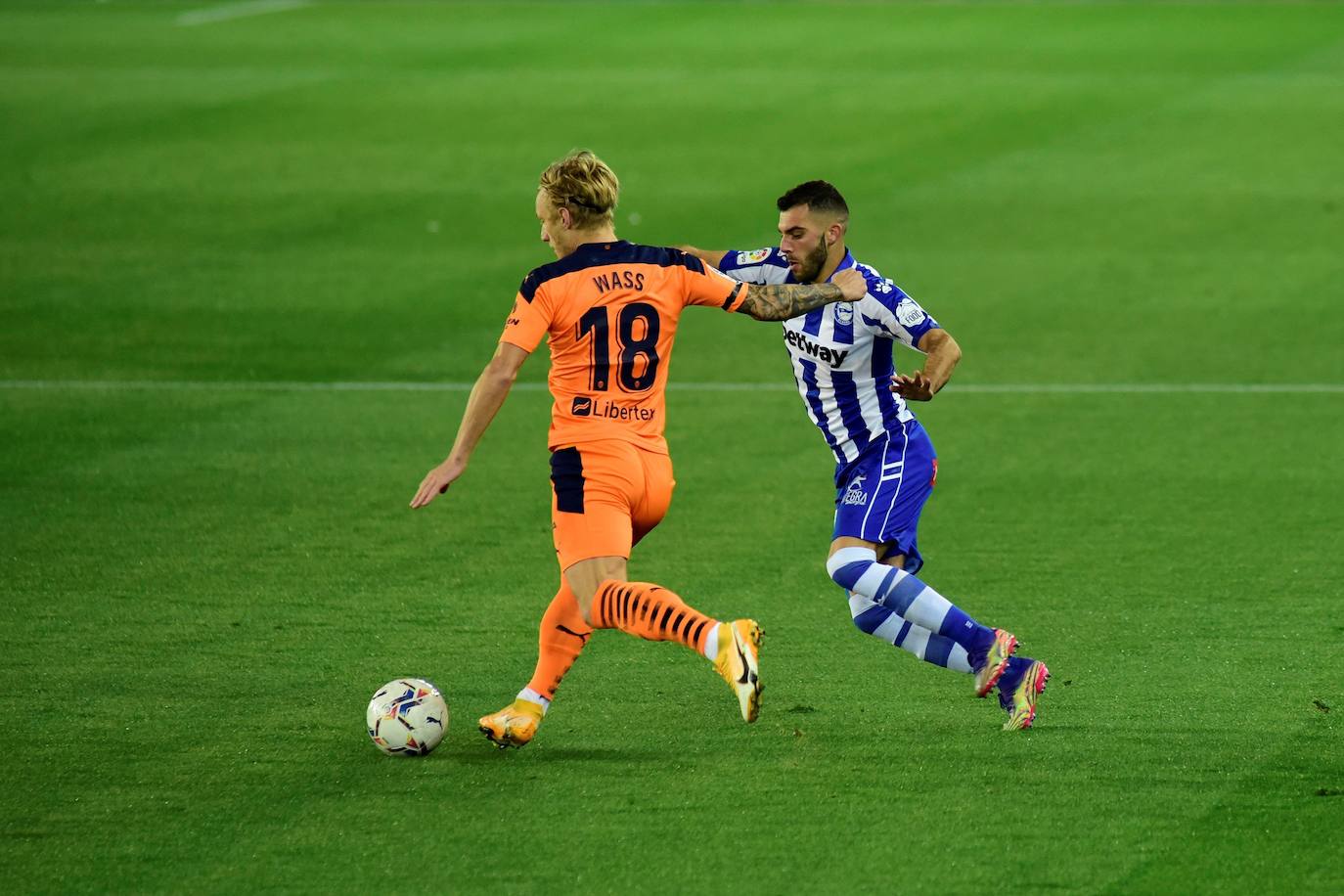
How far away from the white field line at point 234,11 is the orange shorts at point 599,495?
24.5m

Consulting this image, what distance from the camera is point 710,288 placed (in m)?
6.61

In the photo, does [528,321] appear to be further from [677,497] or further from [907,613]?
[677,497]

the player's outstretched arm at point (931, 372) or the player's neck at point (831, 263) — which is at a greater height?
the player's neck at point (831, 263)

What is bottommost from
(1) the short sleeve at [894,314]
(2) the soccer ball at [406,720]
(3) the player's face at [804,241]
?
(2) the soccer ball at [406,720]

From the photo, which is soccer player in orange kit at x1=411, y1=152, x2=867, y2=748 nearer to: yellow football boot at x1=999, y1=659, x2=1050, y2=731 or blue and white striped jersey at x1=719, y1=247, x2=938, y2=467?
blue and white striped jersey at x1=719, y1=247, x2=938, y2=467

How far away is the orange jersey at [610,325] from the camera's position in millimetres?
6391

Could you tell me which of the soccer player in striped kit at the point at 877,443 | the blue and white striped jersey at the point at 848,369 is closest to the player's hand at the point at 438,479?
the soccer player in striped kit at the point at 877,443

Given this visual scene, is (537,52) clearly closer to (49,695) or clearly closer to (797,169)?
(797,169)

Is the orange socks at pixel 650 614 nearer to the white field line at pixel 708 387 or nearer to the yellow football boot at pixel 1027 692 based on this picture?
the yellow football boot at pixel 1027 692

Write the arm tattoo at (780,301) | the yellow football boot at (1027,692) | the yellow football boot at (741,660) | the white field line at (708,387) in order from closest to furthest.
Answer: the yellow football boot at (741,660), the arm tattoo at (780,301), the yellow football boot at (1027,692), the white field line at (708,387)

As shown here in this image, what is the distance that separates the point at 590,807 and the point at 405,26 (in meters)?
24.1

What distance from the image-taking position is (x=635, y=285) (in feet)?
21.2

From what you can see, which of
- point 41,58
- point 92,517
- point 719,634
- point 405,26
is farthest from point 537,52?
point 719,634

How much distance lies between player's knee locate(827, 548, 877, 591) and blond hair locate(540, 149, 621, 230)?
146 cm
